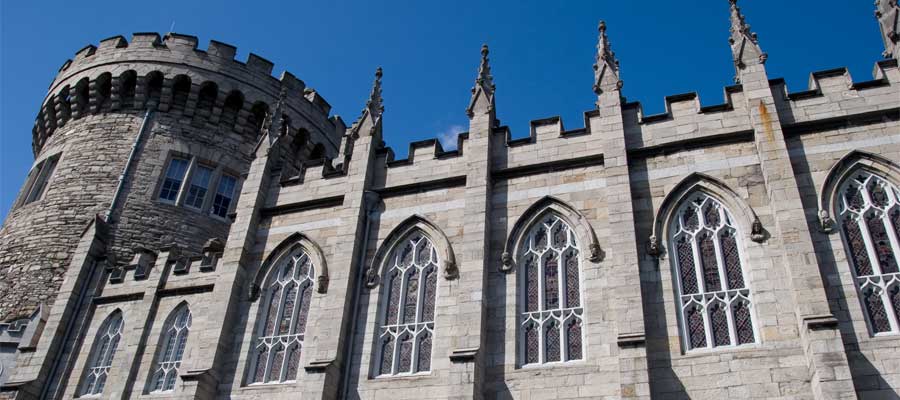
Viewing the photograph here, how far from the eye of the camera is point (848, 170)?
13.8 meters

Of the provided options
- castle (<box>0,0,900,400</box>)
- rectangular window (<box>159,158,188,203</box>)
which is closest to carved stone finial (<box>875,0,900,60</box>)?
castle (<box>0,0,900,400</box>)

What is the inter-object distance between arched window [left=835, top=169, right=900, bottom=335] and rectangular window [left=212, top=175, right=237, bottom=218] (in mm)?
17042

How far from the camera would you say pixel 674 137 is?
15.3 m

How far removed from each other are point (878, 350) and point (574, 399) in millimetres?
4701

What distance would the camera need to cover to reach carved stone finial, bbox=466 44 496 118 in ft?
56.7

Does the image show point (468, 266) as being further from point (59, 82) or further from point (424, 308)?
point (59, 82)

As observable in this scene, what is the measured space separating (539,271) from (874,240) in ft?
18.9

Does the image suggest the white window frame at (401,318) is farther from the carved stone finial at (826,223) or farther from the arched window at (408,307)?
the carved stone finial at (826,223)

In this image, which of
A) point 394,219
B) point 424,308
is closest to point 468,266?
point 424,308

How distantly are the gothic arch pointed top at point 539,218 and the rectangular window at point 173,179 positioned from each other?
1221 cm

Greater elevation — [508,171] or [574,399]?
[508,171]

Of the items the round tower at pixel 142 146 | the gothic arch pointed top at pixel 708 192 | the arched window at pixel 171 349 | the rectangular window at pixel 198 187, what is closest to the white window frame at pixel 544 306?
the gothic arch pointed top at pixel 708 192

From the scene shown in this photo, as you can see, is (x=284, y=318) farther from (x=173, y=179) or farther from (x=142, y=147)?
(x=142, y=147)

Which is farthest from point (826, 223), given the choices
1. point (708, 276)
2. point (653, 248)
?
point (653, 248)
